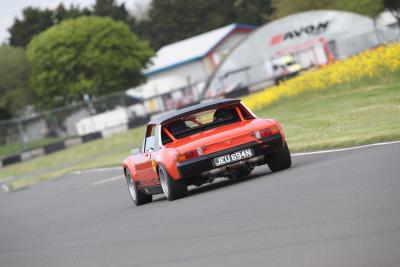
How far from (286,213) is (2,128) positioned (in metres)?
48.7

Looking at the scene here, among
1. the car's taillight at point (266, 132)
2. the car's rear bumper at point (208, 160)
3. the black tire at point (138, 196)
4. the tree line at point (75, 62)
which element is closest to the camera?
the car's rear bumper at point (208, 160)

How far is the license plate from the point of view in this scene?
44.4 ft

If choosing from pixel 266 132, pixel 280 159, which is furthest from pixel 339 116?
pixel 266 132

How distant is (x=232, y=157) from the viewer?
44.6 feet

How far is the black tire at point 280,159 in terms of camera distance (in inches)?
564

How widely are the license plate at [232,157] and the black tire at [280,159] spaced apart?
2.58 feet

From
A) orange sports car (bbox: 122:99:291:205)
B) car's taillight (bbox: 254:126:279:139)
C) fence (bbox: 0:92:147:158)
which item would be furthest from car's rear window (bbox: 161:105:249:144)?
fence (bbox: 0:92:147:158)

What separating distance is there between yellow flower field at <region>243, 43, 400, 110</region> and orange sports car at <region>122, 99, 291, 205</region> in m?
13.7

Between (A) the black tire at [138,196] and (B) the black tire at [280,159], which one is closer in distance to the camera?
(B) the black tire at [280,159]

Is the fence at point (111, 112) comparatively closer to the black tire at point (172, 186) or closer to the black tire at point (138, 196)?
the black tire at point (138, 196)

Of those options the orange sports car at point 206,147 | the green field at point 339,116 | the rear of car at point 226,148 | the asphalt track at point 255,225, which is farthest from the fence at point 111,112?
the rear of car at point 226,148

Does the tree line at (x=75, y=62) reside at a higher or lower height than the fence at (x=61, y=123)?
higher

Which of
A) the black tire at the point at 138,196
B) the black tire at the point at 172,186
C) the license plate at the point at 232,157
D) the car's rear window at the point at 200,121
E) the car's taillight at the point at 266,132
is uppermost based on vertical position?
the car's rear window at the point at 200,121

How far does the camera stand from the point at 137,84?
94750 mm
